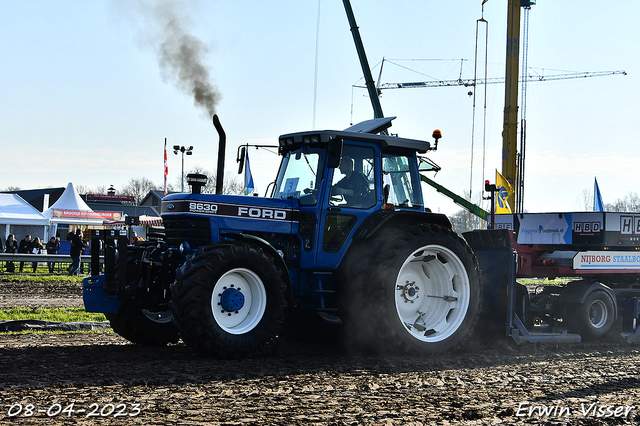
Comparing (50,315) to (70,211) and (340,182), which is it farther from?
(70,211)

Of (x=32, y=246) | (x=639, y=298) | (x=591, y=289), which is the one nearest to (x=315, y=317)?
(x=591, y=289)

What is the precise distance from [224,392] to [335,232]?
2.77m

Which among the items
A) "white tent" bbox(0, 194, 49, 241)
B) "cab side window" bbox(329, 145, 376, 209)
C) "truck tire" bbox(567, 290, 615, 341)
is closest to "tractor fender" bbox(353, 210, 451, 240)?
"cab side window" bbox(329, 145, 376, 209)

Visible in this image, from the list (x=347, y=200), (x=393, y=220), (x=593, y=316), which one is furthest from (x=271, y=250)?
(x=593, y=316)

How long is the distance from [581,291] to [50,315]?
8533mm

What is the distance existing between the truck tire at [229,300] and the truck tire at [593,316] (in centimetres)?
492

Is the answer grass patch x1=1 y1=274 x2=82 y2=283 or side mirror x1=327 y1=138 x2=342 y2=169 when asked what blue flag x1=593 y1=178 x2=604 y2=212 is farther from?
grass patch x1=1 y1=274 x2=82 y2=283

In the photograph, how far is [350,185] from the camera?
7852mm

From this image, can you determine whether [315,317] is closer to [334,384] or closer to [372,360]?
[372,360]

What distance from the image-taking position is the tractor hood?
721 cm

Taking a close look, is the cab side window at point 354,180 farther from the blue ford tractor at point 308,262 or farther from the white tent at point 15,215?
the white tent at point 15,215

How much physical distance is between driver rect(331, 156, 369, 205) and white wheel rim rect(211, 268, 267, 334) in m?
1.51

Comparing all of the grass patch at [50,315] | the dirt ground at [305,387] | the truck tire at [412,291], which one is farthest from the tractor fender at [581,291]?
the grass patch at [50,315]

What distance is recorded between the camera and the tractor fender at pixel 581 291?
971 cm
